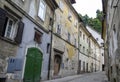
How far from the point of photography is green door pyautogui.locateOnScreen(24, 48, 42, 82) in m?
10.5

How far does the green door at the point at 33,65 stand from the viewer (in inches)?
415

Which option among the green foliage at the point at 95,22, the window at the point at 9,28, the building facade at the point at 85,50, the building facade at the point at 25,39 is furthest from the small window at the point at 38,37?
the green foliage at the point at 95,22

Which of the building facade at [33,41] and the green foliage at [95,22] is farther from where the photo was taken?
the green foliage at [95,22]

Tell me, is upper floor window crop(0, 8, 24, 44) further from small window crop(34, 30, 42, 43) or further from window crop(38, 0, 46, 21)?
window crop(38, 0, 46, 21)

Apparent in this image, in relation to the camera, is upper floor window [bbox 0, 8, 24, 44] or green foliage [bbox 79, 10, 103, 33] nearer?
upper floor window [bbox 0, 8, 24, 44]

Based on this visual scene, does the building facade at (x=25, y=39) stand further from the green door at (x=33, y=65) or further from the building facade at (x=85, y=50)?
the building facade at (x=85, y=50)

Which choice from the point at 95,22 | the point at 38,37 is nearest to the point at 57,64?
the point at 38,37

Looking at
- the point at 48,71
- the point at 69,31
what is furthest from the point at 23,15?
the point at 69,31

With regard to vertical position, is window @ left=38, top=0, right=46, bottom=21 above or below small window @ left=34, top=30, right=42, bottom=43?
above

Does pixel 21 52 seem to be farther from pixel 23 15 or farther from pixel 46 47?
pixel 46 47

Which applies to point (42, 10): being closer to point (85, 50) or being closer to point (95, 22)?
point (85, 50)

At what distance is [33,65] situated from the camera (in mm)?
11406

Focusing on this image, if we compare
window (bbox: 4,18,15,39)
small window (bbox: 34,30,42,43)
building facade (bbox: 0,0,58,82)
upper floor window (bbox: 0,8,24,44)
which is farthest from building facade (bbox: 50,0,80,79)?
window (bbox: 4,18,15,39)

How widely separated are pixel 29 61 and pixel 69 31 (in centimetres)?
1101
